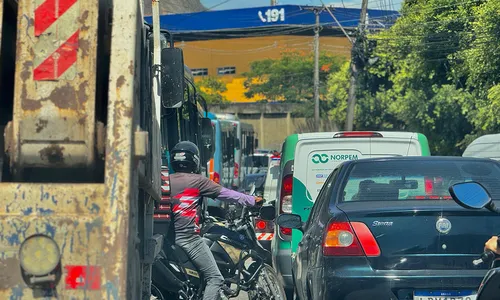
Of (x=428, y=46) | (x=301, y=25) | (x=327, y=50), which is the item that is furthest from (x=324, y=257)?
(x=327, y=50)

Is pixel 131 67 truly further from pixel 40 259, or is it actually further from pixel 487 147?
pixel 487 147

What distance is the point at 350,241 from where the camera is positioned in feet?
19.1

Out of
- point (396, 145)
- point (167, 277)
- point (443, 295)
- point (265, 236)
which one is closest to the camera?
point (443, 295)

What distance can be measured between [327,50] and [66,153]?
228 feet

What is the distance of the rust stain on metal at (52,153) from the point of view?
12.5ft

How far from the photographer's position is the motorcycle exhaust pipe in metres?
7.91

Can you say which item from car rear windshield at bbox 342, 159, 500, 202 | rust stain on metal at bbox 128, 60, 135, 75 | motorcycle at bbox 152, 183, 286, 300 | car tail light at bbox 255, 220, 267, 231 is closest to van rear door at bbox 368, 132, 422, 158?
car tail light at bbox 255, 220, 267, 231

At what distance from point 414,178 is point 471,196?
237 cm

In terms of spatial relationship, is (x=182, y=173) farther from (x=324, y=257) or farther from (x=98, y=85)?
(x=98, y=85)

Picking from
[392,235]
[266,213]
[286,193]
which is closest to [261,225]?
[286,193]

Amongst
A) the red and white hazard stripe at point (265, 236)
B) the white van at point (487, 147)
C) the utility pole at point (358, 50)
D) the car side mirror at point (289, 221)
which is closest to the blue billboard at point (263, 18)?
the utility pole at point (358, 50)

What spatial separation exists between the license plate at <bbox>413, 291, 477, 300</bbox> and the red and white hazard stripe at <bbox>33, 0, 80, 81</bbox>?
9.50 ft

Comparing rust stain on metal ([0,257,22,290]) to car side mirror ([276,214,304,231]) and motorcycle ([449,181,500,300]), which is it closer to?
motorcycle ([449,181,500,300])

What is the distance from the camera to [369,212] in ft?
19.2
